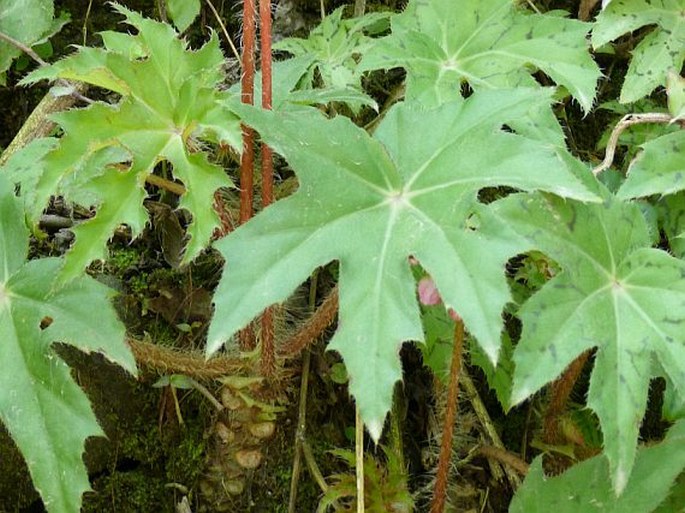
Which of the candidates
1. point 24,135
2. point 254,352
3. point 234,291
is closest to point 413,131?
point 234,291

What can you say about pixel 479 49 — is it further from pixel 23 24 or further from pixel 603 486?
pixel 23 24

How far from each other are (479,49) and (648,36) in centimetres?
46

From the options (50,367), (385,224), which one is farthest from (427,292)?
(50,367)

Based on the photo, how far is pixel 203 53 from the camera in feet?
5.01

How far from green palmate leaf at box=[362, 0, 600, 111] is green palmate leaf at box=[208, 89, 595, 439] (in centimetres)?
28

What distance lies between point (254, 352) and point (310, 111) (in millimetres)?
533

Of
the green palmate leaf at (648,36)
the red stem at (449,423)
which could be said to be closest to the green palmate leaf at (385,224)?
the red stem at (449,423)

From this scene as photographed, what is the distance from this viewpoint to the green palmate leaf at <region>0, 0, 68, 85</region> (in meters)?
2.21

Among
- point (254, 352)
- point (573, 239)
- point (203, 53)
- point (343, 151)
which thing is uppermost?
point (203, 53)

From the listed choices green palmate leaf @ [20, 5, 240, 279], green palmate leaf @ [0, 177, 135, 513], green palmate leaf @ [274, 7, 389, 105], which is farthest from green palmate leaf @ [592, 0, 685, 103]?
green palmate leaf @ [0, 177, 135, 513]

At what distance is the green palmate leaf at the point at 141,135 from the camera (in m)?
1.42

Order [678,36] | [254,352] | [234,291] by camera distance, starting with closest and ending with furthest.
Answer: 1. [234,291]
2. [254,352]
3. [678,36]

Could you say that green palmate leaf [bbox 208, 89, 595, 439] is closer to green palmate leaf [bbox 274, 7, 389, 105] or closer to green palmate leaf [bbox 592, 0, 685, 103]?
green palmate leaf [bbox 274, 7, 389, 105]

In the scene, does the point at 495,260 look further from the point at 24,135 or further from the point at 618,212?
the point at 24,135
